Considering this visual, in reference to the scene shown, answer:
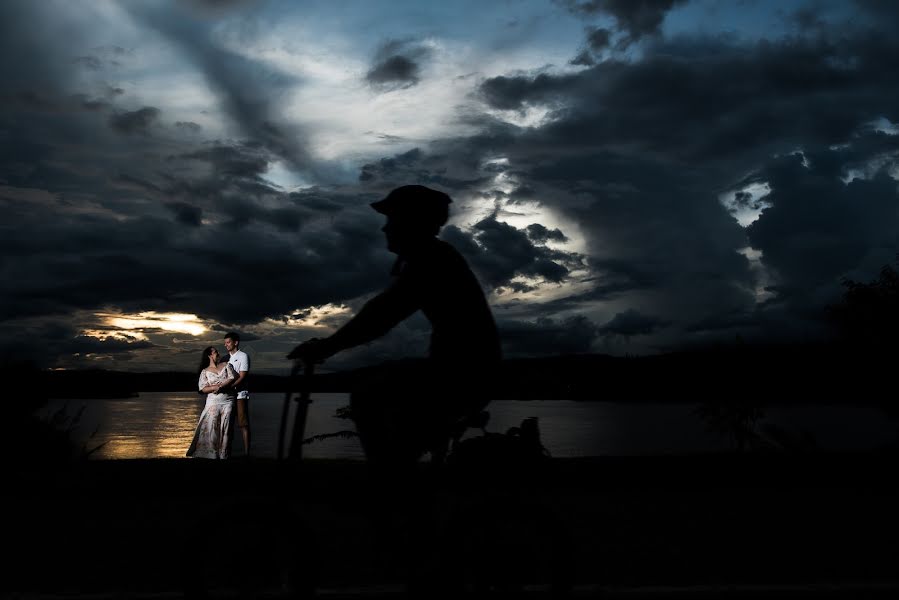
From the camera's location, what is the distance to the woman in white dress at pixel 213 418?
1462 centimetres

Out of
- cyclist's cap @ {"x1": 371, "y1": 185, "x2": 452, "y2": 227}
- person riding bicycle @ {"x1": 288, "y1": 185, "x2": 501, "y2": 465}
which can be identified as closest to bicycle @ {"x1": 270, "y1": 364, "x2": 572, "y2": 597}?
person riding bicycle @ {"x1": 288, "y1": 185, "x2": 501, "y2": 465}

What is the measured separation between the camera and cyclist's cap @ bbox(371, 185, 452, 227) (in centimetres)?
399

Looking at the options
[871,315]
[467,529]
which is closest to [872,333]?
[871,315]

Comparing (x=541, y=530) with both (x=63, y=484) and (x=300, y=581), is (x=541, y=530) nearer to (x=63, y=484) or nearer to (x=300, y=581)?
(x=300, y=581)

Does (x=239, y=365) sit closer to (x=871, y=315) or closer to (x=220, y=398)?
(x=220, y=398)

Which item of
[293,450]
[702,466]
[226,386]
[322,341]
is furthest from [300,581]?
[226,386]

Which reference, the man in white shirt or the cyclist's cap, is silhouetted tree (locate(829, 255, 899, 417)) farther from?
the cyclist's cap

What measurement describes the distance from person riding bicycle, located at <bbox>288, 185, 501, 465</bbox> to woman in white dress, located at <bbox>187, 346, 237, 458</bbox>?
11.2 meters

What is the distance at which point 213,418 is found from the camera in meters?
14.7

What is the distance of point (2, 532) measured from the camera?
24.4 feet

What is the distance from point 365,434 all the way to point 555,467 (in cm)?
612

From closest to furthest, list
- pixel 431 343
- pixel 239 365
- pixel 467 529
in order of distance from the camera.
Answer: pixel 431 343 < pixel 467 529 < pixel 239 365

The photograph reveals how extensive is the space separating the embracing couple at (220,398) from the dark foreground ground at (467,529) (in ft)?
13.8

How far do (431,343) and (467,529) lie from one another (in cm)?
100
